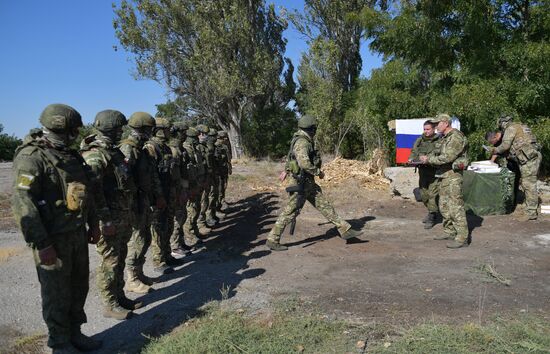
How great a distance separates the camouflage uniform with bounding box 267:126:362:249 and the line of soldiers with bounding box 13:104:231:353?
1.53m

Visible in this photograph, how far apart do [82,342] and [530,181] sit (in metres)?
7.72

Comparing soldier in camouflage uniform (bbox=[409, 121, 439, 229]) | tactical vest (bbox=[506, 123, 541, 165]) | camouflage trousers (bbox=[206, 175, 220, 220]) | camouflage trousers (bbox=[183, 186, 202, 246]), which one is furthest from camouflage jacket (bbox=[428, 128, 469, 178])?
camouflage trousers (bbox=[206, 175, 220, 220])

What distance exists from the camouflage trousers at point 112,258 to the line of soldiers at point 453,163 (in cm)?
457

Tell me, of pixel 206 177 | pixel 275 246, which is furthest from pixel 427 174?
pixel 206 177

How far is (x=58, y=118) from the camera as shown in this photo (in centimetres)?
316

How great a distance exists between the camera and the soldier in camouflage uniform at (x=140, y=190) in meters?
4.46

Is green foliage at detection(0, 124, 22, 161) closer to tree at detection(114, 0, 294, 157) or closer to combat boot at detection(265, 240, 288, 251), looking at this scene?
tree at detection(114, 0, 294, 157)

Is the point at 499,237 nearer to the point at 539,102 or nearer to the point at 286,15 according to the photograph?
the point at 539,102

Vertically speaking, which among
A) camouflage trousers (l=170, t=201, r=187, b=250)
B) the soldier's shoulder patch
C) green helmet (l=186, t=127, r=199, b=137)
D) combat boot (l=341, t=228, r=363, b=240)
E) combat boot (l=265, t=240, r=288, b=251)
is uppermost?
green helmet (l=186, t=127, r=199, b=137)

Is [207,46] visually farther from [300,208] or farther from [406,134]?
[300,208]

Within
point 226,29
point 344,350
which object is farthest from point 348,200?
point 226,29

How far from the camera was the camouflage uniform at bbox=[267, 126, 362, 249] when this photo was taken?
617 cm

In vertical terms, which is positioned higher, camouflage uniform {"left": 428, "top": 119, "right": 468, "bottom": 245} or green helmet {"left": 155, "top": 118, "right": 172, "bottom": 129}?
green helmet {"left": 155, "top": 118, "right": 172, "bottom": 129}

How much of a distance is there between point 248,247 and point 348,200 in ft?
14.3
